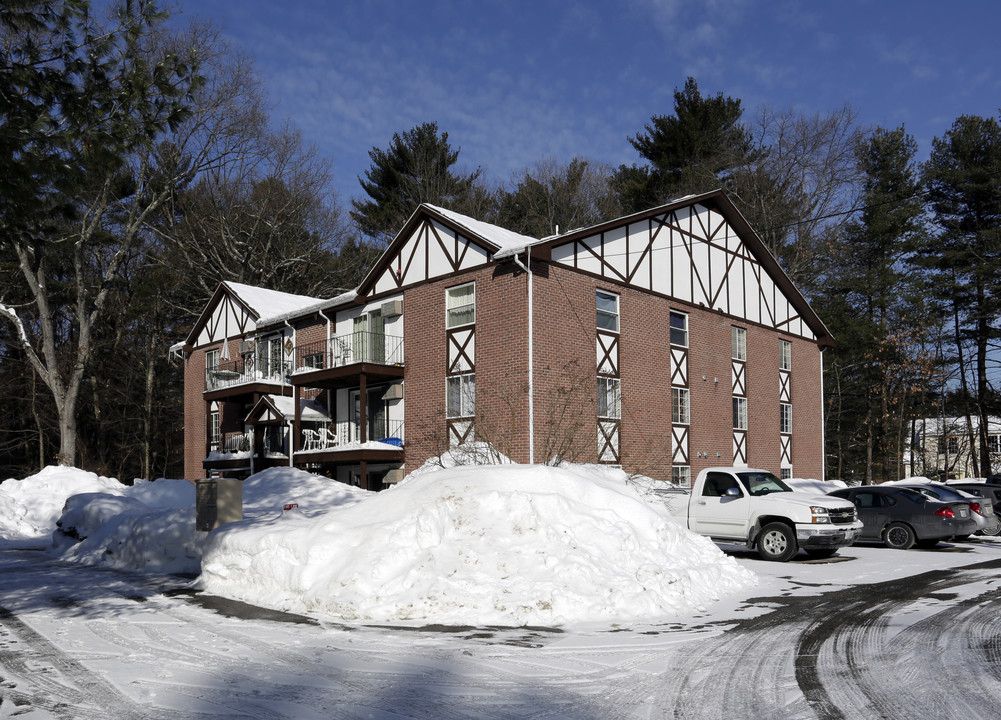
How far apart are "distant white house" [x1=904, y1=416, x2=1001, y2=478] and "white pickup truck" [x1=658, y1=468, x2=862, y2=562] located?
31.1 metres

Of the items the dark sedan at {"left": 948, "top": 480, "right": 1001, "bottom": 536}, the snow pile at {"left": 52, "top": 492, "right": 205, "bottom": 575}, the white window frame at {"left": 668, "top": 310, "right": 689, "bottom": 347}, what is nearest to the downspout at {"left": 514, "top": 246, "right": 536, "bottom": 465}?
the white window frame at {"left": 668, "top": 310, "right": 689, "bottom": 347}

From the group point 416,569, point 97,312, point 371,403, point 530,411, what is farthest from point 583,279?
point 97,312

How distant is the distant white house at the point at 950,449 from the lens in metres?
49.7

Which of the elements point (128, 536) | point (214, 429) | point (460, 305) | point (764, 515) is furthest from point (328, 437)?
point (764, 515)

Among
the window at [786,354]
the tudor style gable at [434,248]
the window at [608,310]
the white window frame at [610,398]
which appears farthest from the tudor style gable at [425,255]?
the window at [786,354]

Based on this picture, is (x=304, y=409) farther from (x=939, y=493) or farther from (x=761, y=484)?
Result: (x=939, y=493)

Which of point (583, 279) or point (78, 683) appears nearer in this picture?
point (78, 683)

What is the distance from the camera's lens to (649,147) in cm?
5069

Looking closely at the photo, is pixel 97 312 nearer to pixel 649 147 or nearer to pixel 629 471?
pixel 629 471

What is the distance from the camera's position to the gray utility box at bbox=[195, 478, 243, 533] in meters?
13.9

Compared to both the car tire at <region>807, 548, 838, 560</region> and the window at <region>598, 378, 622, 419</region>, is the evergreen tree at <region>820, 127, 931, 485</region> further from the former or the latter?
the car tire at <region>807, 548, 838, 560</region>

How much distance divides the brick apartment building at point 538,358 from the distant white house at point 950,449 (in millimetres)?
17732

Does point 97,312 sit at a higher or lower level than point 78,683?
higher

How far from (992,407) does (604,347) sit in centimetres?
3331
